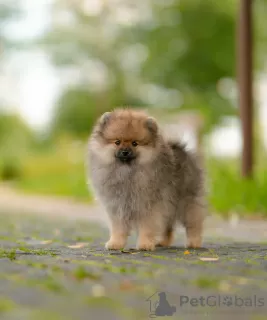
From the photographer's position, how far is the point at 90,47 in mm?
29484

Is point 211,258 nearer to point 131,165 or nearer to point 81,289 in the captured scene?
point 131,165

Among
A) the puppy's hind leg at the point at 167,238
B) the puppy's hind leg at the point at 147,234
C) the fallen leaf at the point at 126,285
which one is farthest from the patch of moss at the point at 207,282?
the puppy's hind leg at the point at 167,238

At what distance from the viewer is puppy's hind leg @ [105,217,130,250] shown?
20.7 ft

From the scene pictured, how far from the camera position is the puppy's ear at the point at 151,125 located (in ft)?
20.2

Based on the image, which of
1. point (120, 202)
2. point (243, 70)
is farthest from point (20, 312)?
point (243, 70)

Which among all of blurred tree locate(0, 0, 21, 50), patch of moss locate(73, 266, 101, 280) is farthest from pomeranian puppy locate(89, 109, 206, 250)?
blurred tree locate(0, 0, 21, 50)

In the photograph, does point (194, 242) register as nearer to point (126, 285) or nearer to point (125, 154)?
point (125, 154)

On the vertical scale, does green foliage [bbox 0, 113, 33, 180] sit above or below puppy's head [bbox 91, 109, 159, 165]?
above

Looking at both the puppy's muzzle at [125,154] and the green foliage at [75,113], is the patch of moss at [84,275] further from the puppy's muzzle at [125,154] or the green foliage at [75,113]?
the green foliage at [75,113]

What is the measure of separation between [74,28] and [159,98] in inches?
232

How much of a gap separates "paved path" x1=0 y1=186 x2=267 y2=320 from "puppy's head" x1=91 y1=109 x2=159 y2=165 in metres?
0.93

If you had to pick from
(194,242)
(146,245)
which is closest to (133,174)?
(146,245)

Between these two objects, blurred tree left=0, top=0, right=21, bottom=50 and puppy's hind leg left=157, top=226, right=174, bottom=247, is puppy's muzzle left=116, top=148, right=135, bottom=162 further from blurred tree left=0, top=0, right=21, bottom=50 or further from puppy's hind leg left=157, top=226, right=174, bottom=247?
blurred tree left=0, top=0, right=21, bottom=50

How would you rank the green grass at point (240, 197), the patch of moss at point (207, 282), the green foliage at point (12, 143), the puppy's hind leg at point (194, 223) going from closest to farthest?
the patch of moss at point (207, 282) < the puppy's hind leg at point (194, 223) < the green grass at point (240, 197) < the green foliage at point (12, 143)
